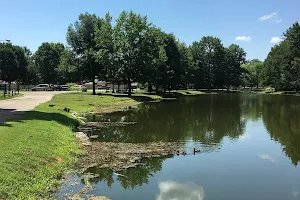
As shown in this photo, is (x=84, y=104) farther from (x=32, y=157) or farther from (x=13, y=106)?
(x=32, y=157)

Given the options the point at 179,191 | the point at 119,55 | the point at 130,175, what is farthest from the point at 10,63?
the point at 179,191

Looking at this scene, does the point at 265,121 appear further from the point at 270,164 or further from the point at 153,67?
the point at 153,67

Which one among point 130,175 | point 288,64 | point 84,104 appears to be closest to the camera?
point 130,175

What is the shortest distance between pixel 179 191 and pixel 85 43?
61.3m

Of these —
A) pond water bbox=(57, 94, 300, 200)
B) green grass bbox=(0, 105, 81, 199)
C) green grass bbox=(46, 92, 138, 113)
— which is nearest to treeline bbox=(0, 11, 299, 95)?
green grass bbox=(46, 92, 138, 113)

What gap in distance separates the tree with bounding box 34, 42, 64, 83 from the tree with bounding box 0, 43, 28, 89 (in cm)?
1943

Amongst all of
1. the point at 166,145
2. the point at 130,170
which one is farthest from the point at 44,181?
the point at 166,145

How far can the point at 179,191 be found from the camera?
1283cm

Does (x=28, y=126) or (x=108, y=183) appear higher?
(x=28, y=126)

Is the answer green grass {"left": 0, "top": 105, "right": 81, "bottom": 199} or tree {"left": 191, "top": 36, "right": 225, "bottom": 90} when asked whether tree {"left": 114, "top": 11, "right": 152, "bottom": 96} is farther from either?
tree {"left": 191, "top": 36, "right": 225, "bottom": 90}

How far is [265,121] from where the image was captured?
36.3m

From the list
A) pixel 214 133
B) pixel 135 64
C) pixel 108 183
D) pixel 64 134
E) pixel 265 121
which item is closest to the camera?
pixel 108 183

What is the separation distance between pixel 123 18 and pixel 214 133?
160 ft

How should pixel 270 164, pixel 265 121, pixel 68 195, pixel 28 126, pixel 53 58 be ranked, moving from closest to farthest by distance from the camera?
pixel 68 195 → pixel 270 164 → pixel 28 126 → pixel 265 121 → pixel 53 58
